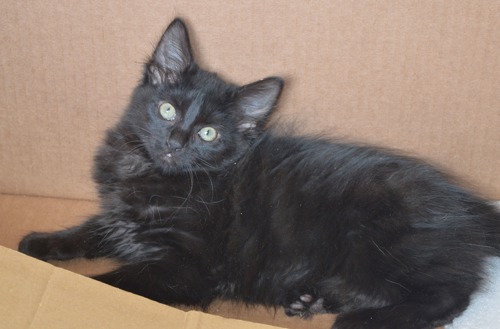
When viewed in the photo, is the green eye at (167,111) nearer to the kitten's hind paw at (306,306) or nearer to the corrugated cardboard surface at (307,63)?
the corrugated cardboard surface at (307,63)

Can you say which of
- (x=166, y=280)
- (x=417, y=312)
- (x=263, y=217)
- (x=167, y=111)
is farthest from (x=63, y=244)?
(x=417, y=312)

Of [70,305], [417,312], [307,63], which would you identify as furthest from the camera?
[307,63]

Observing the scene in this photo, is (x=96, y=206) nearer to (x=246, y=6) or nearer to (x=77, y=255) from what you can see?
(x=77, y=255)

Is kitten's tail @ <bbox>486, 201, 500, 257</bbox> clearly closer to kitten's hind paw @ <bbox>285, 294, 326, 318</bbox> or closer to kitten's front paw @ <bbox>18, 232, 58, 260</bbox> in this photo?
kitten's hind paw @ <bbox>285, 294, 326, 318</bbox>

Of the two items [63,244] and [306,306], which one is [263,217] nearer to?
[306,306]

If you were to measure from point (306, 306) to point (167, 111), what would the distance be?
750mm

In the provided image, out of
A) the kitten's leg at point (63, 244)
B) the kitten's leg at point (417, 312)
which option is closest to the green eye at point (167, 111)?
the kitten's leg at point (63, 244)

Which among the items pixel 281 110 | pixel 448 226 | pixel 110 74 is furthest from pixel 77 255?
pixel 448 226

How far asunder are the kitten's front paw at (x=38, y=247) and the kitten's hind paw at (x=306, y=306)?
808 mm

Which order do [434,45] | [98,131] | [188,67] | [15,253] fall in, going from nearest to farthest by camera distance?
A: [15,253], [188,67], [434,45], [98,131]

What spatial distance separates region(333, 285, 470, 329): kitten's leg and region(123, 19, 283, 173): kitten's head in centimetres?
64

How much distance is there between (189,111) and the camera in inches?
79.0

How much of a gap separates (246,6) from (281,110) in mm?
390

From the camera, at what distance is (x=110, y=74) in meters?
2.34
